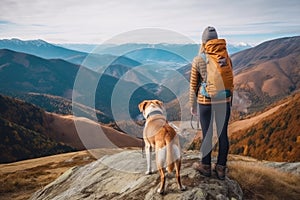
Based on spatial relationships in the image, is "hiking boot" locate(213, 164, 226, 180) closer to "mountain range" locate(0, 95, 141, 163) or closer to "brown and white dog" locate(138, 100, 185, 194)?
"brown and white dog" locate(138, 100, 185, 194)

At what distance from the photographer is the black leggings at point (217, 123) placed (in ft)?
29.8

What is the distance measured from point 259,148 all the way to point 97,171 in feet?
369

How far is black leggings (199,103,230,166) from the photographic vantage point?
29.8 feet

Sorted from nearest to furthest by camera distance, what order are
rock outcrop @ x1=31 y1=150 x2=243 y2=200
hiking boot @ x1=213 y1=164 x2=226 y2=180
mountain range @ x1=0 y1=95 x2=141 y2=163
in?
1. rock outcrop @ x1=31 y1=150 x2=243 y2=200
2. hiking boot @ x1=213 y1=164 x2=226 y2=180
3. mountain range @ x1=0 y1=95 x2=141 y2=163

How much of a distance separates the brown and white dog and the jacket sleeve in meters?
1.11

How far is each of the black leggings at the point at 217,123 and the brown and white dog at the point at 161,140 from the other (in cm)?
98

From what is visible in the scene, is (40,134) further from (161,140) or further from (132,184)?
(161,140)

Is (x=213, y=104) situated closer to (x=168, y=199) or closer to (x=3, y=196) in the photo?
(x=168, y=199)

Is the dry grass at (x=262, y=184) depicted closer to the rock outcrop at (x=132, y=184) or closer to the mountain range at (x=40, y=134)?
the rock outcrop at (x=132, y=184)

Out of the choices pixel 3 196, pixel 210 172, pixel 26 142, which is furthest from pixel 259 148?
pixel 210 172

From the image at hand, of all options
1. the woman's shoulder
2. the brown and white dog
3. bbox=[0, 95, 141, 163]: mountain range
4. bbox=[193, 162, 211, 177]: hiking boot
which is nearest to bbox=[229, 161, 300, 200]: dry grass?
bbox=[193, 162, 211, 177]: hiking boot

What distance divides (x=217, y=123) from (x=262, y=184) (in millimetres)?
3865

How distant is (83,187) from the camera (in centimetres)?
1249

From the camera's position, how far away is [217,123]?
9234 mm
